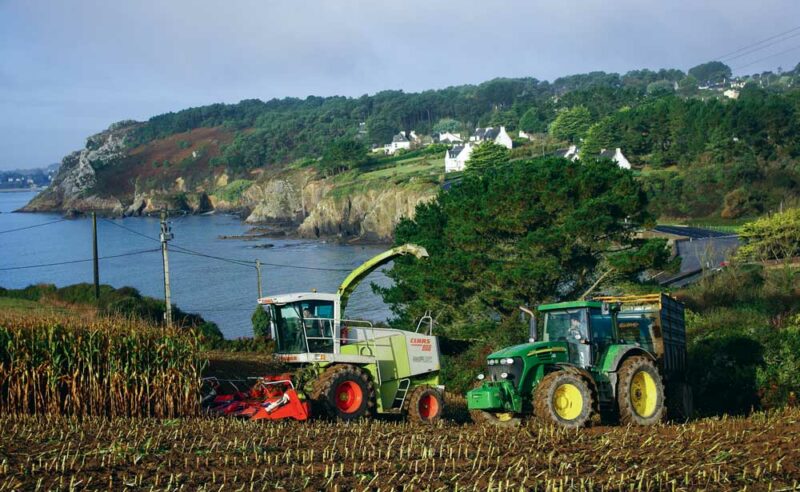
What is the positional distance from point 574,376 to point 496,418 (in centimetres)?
185

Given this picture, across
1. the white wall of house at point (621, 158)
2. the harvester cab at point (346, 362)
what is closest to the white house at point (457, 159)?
the white wall of house at point (621, 158)

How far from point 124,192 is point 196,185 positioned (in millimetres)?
16768

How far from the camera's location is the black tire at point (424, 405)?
18.8 m

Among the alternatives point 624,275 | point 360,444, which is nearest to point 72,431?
point 360,444

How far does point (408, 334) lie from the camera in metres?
19.6

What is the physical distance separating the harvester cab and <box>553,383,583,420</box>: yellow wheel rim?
3.96 m

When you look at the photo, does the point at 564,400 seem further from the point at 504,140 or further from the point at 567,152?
the point at 504,140

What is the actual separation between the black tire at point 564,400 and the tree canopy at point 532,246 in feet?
52.7

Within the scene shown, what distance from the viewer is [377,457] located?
12.5m

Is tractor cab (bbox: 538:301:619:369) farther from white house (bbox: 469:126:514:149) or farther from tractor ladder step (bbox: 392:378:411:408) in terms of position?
white house (bbox: 469:126:514:149)

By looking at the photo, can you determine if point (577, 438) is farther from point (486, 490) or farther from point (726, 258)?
point (726, 258)

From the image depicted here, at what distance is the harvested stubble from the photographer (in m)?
16.2

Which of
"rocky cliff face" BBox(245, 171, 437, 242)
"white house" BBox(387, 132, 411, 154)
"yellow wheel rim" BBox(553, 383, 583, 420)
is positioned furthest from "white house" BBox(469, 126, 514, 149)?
"yellow wheel rim" BBox(553, 383, 583, 420)

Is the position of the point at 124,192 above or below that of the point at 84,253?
above
